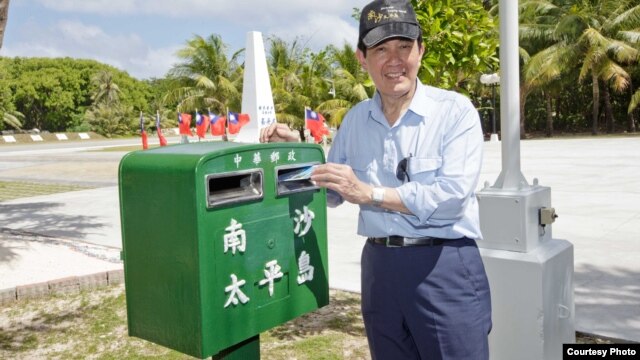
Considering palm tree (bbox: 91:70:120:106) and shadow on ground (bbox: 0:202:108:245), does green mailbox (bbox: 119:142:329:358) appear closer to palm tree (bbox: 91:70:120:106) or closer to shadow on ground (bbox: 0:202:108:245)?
shadow on ground (bbox: 0:202:108:245)

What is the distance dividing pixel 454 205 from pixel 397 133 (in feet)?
1.01

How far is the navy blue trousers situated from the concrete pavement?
78.5 inches

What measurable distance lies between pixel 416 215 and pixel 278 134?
2.37 ft

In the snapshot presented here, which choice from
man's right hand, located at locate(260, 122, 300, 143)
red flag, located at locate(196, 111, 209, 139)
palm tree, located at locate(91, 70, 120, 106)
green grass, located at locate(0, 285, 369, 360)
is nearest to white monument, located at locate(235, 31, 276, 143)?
red flag, located at locate(196, 111, 209, 139)

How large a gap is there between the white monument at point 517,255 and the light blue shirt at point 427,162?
857mm

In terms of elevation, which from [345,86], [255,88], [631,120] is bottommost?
[631,120]

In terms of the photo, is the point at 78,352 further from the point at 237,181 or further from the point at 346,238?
the point at 346,238

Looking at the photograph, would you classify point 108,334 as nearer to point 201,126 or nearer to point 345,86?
point 201,126

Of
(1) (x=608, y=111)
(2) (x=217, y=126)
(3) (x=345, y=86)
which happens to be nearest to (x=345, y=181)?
(2) (x=217, y=126)

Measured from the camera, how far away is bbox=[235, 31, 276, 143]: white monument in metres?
13.8

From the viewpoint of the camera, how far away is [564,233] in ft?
21.4

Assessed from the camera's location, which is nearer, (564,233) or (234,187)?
(234,187)

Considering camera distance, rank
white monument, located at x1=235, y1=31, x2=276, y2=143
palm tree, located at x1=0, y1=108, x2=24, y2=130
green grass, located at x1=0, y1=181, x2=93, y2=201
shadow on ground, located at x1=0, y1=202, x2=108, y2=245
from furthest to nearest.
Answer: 1. palm tree, located at x1=0, y1=108, x2=24, y2=130
2. white monument, located at x1=235, y1=31, x2=276, y2=143
3. green grass, located at x1=0, y1=181, x2=93, y2=201
4. shadow on ground, located at x1=0, y1=202, x2=108, y2=245

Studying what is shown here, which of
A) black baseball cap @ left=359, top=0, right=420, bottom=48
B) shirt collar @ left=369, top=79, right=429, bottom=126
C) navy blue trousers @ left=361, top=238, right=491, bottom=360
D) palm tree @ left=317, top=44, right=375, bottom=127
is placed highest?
palm tree @ left=317, top=44, right=375, bottom=127
